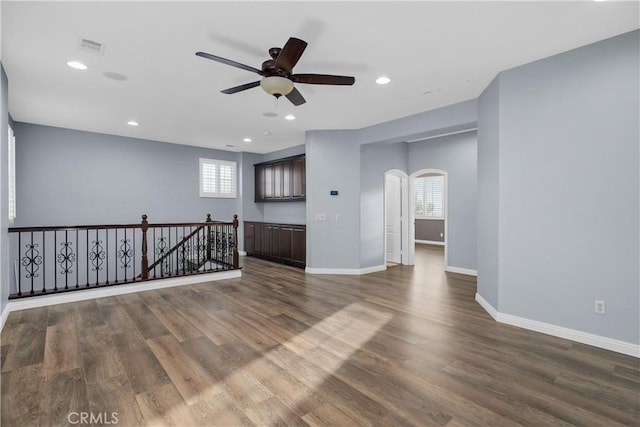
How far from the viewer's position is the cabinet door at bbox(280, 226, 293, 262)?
22.8 feet

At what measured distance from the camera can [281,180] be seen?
25.9ft

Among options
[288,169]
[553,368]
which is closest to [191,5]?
[553,368]

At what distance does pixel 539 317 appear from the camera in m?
3.34

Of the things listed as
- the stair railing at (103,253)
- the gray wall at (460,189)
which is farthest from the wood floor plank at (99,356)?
the gray wall at (460,189)

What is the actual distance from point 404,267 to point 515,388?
4703mm

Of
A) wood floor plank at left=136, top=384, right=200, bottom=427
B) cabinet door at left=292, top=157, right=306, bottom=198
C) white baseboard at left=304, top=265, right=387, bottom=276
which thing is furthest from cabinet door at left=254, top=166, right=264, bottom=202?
wood floor plank at left=136, top=384, right=200, bottom=427

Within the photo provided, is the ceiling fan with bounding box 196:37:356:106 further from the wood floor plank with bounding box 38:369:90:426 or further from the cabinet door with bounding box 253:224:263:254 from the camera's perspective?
the cabinet door with bounding box 253:224:263:254

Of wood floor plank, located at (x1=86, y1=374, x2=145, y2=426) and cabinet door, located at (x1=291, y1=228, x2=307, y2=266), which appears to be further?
cabinet door, located at (x1=291, y1=228, x2=307, y2=266)

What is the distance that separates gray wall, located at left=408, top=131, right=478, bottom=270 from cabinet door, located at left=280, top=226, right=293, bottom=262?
356 cm

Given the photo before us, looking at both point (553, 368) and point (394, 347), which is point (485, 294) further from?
point (394, 347)

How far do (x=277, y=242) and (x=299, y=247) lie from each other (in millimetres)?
878

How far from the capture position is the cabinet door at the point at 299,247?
6.56 m

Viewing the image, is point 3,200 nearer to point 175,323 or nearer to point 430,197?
point 175,323

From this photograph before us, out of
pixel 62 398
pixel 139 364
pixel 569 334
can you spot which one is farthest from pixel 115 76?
pixel 569 334
